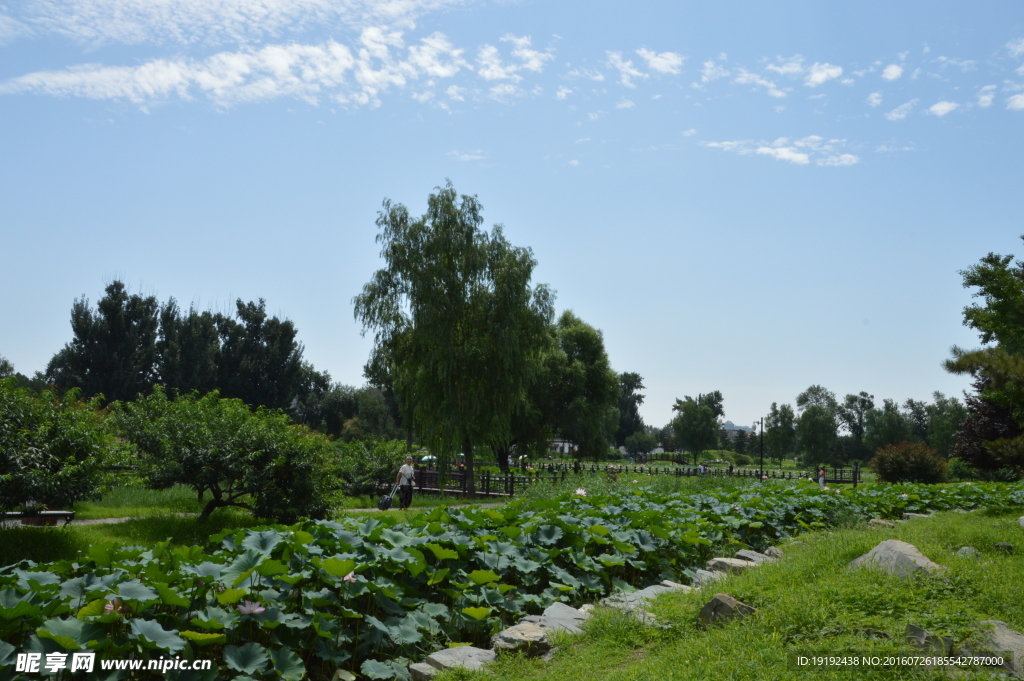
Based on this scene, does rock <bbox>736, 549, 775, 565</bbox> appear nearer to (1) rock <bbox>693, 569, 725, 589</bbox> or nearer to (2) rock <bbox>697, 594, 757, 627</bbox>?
(1) rock <bbox>693, 569, 725, 589</bbox>

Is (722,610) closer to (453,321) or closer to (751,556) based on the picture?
(751,556)

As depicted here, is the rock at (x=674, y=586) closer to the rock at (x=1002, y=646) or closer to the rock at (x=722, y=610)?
the rock at (x=722, y=610)

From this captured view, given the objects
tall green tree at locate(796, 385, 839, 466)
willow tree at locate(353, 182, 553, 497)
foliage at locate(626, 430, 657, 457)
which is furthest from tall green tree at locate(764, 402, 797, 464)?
willow tree at locate(353, 182, 553, 497)

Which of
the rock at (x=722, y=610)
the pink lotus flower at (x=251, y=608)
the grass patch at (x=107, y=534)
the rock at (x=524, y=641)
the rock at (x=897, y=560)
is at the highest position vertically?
the rock at (x=897, y=560)

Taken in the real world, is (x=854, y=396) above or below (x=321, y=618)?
above

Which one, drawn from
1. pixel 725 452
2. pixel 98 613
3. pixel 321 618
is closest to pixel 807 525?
pixel 321 618

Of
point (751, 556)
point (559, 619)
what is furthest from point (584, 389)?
point (559, 619)

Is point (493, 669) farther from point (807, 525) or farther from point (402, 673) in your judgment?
point (807, 525)

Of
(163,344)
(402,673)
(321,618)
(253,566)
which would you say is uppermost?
(163,344)

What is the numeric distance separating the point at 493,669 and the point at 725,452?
7631cm

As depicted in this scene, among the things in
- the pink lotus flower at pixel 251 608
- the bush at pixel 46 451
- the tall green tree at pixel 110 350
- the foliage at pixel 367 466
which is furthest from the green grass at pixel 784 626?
the tall green tree at pixel 110 350

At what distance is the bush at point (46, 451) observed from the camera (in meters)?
9.24

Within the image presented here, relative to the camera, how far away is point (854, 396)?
77.4m

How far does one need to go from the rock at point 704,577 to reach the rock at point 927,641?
1984 millimetres
